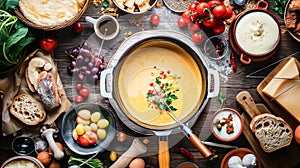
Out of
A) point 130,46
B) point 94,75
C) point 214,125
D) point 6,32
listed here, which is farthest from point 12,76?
point 214,125

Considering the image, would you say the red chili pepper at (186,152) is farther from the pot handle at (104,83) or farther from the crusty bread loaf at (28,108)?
the crusty bread loaf at (28,108)


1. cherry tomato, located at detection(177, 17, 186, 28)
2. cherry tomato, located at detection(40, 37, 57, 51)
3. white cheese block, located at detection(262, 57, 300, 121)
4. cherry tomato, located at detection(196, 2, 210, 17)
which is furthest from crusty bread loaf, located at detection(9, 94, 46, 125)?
white cheese block, located at detection(262, 57, 300, 121)

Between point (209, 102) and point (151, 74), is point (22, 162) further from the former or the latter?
point (209, 102)

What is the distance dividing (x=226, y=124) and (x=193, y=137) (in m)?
0.36

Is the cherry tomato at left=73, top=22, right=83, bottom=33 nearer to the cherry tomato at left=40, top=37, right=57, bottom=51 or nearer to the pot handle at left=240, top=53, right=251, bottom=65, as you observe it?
the cherry tomato at left=40, top=37, right=57, bottom=51

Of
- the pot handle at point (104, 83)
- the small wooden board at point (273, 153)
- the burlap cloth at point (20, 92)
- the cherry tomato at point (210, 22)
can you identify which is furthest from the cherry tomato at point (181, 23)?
the burlap cloth at point (20, 92)

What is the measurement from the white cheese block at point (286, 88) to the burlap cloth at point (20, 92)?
1.06 meters

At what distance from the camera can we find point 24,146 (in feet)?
9.55

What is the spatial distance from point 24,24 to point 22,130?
55 cm

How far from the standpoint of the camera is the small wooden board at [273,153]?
298cm

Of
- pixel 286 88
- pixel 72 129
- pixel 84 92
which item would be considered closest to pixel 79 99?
pixel 84 92

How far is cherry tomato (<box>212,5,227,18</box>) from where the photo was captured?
2.86m

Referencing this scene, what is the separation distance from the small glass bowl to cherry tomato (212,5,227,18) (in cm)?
14

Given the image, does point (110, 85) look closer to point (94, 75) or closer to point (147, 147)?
point (94, 75)
